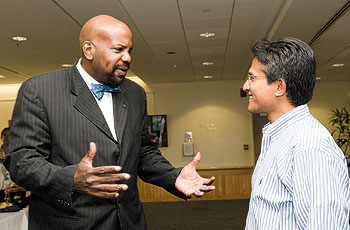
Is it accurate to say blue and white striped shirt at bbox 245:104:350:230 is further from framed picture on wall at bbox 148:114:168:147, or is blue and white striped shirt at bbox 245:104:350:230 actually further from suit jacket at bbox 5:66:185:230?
framed picture on wall at bbox 148:114:168:147

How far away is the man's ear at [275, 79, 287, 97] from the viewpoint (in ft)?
5.75

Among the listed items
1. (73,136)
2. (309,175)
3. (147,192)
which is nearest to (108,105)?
(73,136)

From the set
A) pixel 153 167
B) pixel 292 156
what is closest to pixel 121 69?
pixel 153 167

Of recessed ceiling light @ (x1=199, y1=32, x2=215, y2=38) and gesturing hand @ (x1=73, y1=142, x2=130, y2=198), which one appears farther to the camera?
recessed ceiling light @ (x1=199, y1=32, x2=215, y2=38)

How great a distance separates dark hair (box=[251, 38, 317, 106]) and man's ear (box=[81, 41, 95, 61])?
0.80m

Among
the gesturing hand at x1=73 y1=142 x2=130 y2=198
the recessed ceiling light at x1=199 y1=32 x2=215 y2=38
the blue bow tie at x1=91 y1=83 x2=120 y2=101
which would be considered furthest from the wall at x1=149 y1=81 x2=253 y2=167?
the gesturing hand at x1=73 y1=142 x2=130 y2=198

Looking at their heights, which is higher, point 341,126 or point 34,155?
point 341,126

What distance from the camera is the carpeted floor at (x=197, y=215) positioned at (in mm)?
7656

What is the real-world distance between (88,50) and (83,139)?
43 centimetres

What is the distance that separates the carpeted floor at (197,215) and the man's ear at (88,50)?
588 cm

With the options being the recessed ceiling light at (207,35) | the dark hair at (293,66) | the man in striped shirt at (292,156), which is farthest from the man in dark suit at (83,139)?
the recessed ceiling light at (207,35)

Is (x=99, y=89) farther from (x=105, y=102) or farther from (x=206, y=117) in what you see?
(x=206, y=117)

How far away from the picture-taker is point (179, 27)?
5.82 metres

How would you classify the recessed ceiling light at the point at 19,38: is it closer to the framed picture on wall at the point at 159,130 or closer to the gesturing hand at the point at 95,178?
the gesturing hand at the point at 95,178
